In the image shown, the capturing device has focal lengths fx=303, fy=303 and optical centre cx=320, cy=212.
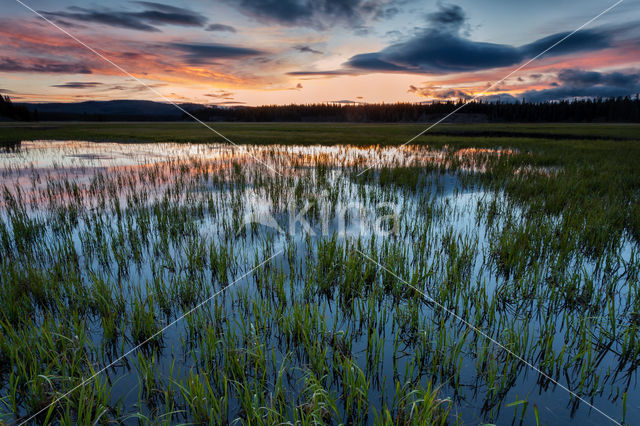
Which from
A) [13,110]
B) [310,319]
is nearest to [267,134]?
[310,319]

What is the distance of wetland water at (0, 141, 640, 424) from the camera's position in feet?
8.82

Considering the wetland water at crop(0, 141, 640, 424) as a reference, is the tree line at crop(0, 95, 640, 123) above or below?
above

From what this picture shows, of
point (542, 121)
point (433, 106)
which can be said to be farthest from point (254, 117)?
point (542, 121)

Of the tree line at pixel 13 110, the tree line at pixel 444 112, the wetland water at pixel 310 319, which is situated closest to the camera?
the wetland water at pixel 310 319

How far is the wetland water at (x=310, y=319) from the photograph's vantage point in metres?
2.69

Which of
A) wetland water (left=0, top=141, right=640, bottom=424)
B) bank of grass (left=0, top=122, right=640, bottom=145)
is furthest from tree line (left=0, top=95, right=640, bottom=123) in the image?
wetland water (left=0, top=141, right=640, bottom=424)

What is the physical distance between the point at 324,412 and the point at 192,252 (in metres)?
3.82

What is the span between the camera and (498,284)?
479cm

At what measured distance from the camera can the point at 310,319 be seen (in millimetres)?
3803

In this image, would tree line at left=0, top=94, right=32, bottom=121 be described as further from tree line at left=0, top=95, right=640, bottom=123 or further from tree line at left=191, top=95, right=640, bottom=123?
tree line at left=191, top=95, right=640, bottom=123

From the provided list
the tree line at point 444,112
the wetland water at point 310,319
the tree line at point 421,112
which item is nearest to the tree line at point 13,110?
the tree line at point 421,112

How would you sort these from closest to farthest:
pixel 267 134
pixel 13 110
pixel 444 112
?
pixel 267 134 → pixel 13 110 → pixel 444 112

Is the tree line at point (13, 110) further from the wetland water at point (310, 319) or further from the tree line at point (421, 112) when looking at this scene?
the wetland water at point (310, 319)

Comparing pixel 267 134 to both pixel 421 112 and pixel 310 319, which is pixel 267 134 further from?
pixel 421 112
